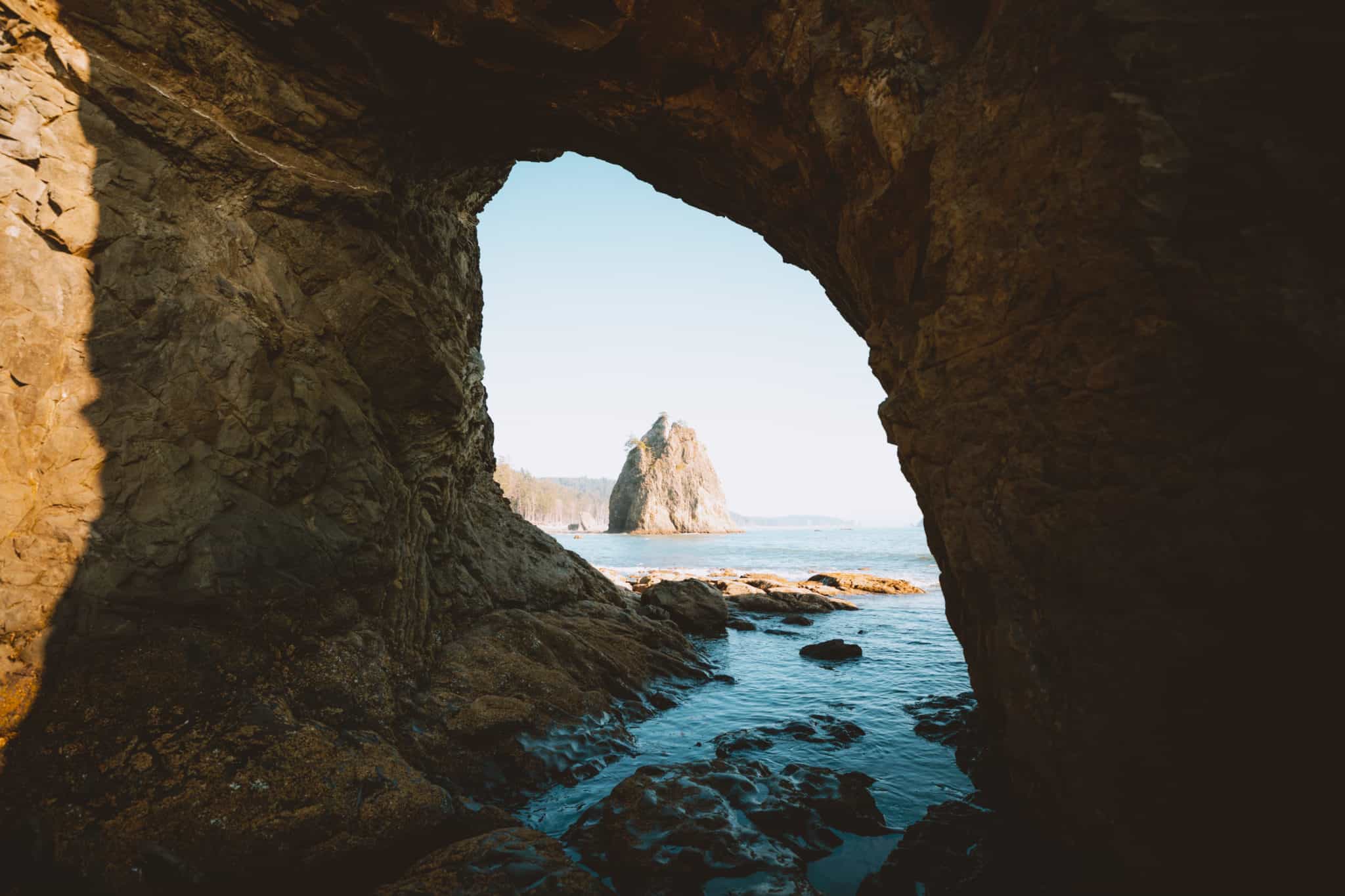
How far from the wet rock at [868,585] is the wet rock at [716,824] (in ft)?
75.0

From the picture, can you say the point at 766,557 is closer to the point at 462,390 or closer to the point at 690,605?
the point at 690,605

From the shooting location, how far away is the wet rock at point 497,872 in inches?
191

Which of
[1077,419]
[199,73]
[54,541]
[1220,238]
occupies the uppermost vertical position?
[199,73]

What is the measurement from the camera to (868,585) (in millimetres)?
29922

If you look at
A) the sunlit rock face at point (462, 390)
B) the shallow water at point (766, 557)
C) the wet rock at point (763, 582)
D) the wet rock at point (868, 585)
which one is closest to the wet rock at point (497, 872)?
the sunlit rock face at point (462, 390)

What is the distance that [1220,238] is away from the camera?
14.3ft

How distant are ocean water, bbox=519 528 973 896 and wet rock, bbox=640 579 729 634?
52 centimetres

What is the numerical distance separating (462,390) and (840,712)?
9.30m

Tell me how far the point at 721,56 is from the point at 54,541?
947 cm

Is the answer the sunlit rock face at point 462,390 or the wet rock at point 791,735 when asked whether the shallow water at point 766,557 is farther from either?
the sunlit rock face at point 462,390

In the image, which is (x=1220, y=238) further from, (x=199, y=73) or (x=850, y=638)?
(x=850, y=638)

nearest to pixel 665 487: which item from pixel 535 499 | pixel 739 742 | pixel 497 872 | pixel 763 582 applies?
pixel 535 499

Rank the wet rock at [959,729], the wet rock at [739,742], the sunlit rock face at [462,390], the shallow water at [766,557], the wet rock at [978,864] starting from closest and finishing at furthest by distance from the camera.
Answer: the sunlit rock face at [462,390] → the wet rock at [978,864] → the wet rock at [959,729] → the wet rock at [739,742] → the shallow water at [766,557]

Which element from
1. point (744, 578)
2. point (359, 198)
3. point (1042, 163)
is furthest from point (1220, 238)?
point (744, 578)
